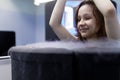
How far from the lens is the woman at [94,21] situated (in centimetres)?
48

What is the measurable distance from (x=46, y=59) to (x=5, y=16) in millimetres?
3062

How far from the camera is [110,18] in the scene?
478 mm

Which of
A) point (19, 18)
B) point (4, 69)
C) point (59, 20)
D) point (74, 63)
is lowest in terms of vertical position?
point (4, 69)

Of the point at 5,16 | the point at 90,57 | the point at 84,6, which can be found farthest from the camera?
the point at 5,16

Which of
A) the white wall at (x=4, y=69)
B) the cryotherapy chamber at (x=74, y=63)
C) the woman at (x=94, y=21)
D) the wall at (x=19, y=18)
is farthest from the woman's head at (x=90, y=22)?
the wall at (x=19, y=18)

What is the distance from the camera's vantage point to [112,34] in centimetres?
50

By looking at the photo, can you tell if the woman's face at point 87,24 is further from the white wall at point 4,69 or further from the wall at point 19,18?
the wall at point 19,18

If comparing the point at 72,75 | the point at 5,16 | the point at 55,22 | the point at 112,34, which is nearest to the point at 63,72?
the point at 72,75

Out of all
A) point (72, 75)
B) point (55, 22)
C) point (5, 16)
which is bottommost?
point (72, 75)

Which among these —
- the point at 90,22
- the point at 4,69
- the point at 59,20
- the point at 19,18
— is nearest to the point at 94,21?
the point at 90,22

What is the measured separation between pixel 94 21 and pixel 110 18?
0.32 feet

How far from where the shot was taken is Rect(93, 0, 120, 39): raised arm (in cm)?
47

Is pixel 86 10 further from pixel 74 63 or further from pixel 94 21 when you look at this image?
pixel 74 63

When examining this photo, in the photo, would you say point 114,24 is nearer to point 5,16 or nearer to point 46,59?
point 46,59
